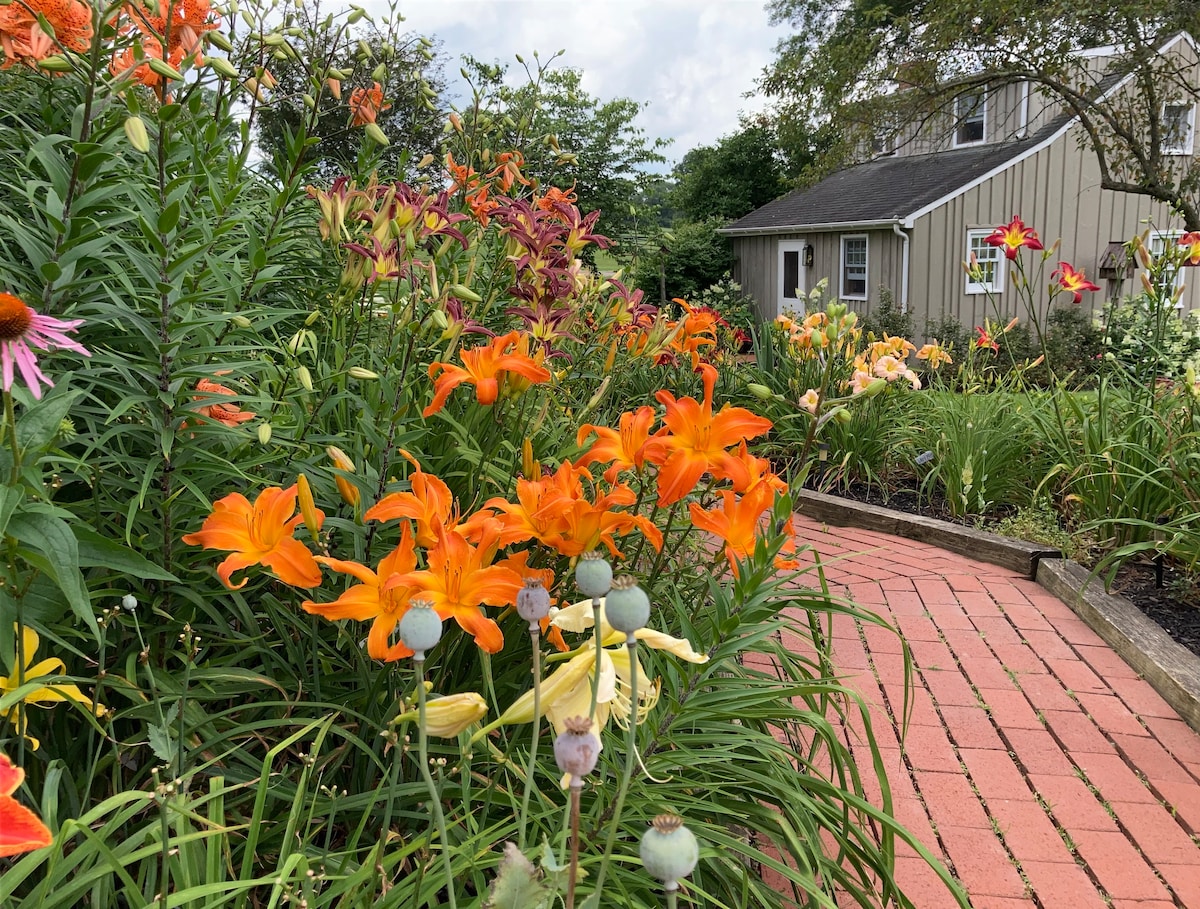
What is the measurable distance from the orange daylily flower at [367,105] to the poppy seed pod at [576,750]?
2.05 meters

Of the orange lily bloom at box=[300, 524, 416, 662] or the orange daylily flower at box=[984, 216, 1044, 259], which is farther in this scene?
the orange daylily flower at box=[984, 216, 1044, 259]

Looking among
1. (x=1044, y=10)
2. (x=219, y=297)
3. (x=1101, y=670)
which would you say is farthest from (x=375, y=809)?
(x=1044, y=10)

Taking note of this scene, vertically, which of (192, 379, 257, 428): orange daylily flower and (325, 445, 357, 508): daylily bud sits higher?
(192, 379, 257, 428): orange daylily flower

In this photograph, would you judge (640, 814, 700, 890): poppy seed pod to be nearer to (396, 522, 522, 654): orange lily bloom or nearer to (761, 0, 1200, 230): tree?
(396, 522, 522, 654): orange lily bloom

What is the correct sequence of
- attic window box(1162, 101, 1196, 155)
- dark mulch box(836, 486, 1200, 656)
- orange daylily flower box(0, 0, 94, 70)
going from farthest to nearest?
attic window box(1162, 101, 1196, 155) < dark mulch box(836, 486, 1200, 656) < orange daylily flower box(0, 0, 94, 70)

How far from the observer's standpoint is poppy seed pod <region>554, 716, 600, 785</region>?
0.64m

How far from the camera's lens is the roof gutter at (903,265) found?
1505 cm

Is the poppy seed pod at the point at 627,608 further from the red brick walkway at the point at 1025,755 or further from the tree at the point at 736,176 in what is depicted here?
the tree at the point at 736,176

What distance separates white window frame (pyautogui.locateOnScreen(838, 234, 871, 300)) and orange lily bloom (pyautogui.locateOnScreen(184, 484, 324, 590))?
1624cm

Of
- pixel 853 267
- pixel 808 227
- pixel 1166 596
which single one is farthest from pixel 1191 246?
pixel 808 227

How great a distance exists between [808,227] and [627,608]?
17766mm

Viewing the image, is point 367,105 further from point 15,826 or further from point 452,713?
point 15,826

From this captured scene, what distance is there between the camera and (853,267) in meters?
16.8

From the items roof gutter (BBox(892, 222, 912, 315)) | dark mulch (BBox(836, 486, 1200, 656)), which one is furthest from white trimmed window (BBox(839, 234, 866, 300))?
dark mulch (BBox(836, 486, 1200, 656))
